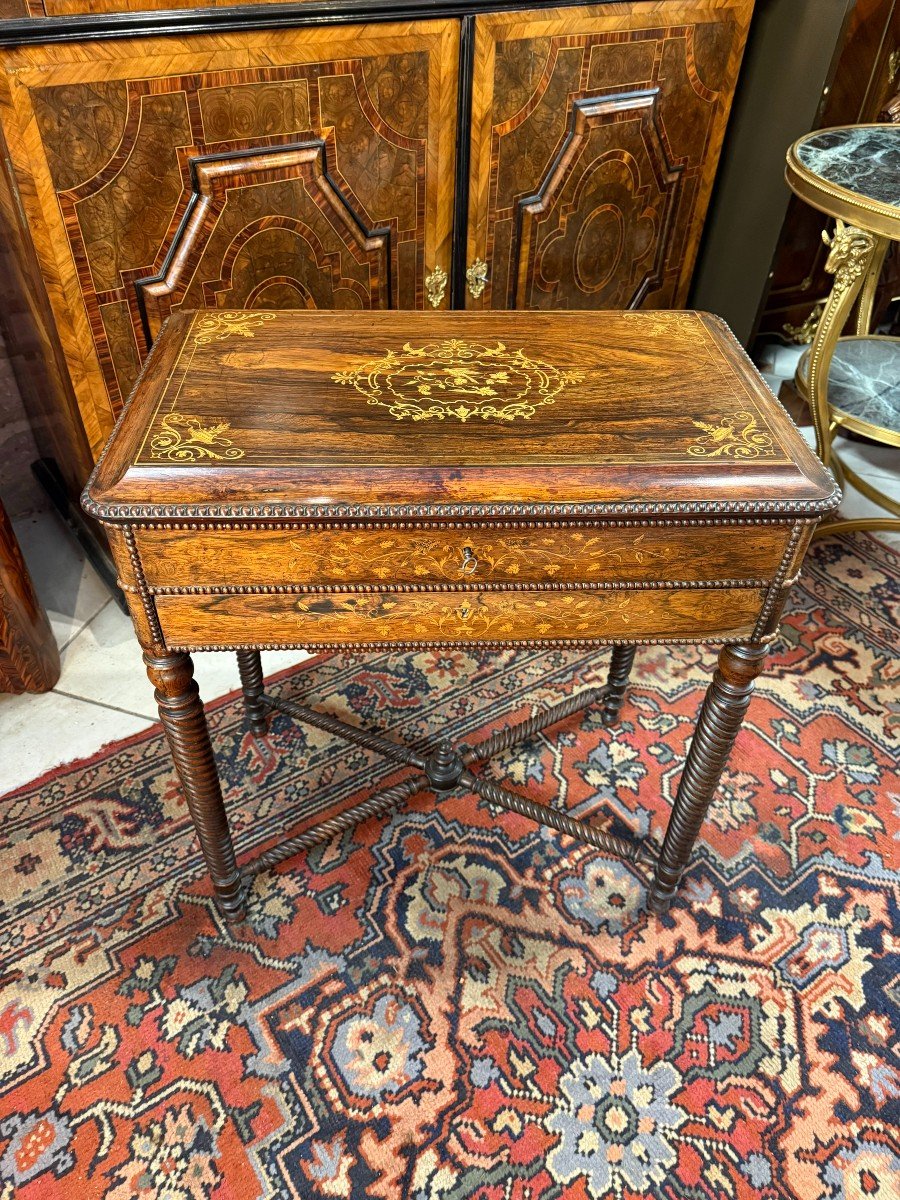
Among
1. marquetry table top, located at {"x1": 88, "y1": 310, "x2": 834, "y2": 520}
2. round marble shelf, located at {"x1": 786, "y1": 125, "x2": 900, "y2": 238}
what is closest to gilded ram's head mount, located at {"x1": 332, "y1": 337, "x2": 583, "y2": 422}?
marquetry table top, located at {"x1": 88, "y1": 310, "x2": 834, "y2": 520}

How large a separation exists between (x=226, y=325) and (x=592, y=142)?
4.24 feet

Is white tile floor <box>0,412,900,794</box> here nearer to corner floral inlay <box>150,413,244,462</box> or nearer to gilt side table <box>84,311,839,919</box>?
gilt side table <box>84,311,839,919</box>

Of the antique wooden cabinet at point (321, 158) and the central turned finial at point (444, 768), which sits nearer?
the antique wooden cabinet at point (321, 158)

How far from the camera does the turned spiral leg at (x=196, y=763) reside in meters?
1.31

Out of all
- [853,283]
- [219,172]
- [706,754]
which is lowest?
[706,754]

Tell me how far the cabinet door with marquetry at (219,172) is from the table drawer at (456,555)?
97cm

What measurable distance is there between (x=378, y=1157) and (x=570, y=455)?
3.73 feet

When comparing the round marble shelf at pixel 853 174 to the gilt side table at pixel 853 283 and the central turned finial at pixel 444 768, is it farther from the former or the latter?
the central turned finial at pixel 444 768

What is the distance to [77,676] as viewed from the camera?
2.26 meters

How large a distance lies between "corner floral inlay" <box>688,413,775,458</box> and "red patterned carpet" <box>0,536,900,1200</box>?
0.97 metres

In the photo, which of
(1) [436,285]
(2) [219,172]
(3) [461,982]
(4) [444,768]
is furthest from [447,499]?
(1) [436,285]

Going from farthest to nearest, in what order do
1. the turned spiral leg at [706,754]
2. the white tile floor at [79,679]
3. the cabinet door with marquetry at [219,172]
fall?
the white tile floor at [79,679] < the cabinet door with marquetry at [219,172] < the turned spiral leg at [706,754]

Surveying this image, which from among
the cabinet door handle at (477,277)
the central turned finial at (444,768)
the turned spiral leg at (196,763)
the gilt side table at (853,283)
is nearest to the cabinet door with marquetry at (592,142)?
the cabinet door handle at (477,277)

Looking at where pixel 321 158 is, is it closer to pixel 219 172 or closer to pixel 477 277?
pixel 219 172
